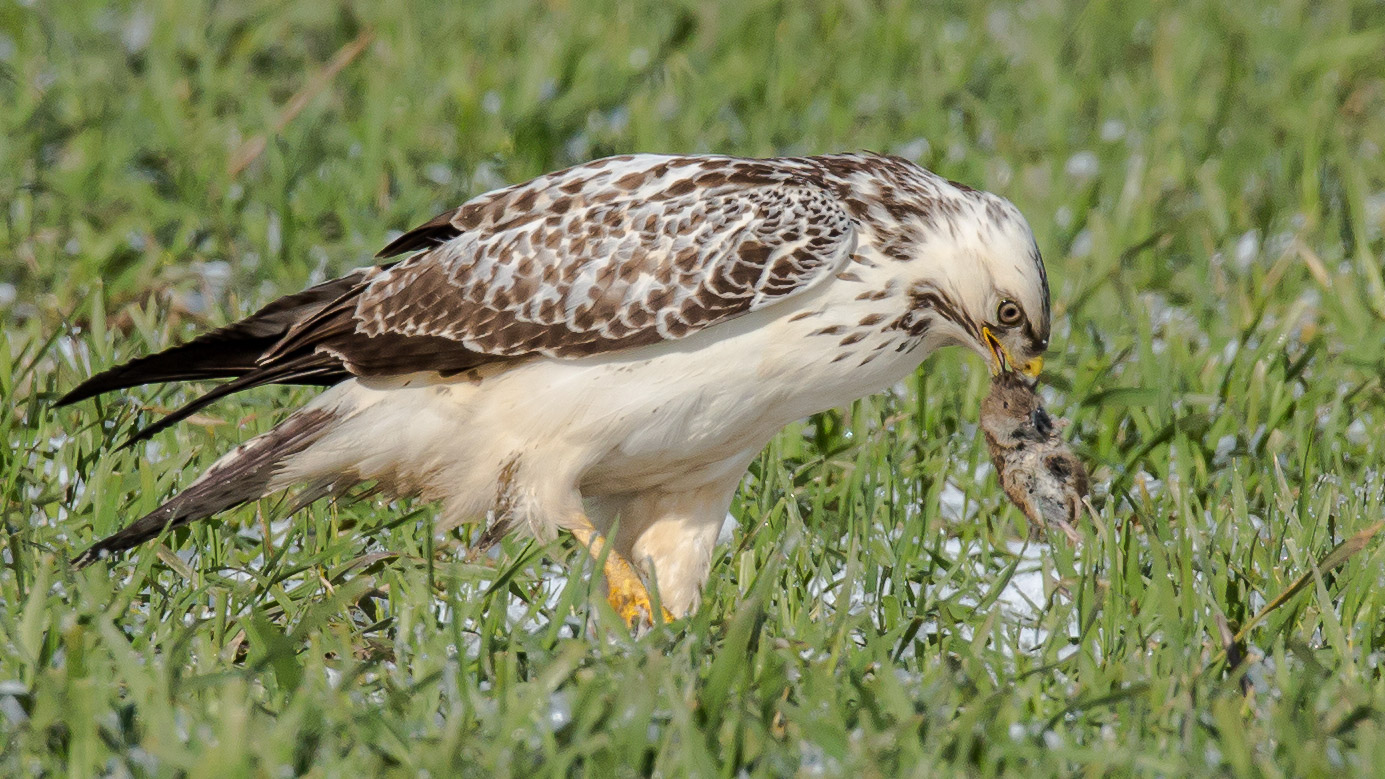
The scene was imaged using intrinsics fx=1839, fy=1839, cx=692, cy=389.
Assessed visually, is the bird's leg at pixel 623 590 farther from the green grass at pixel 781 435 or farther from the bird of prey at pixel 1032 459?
the bird of prey at pixel 1032 459

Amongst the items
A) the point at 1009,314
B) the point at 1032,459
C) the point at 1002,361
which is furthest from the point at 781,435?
the point at 1009,314

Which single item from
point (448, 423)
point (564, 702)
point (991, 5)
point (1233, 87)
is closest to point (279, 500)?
point (448, 423)

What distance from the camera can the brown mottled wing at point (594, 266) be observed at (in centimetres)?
422

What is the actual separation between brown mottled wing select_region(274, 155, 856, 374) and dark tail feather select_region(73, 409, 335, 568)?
0.64 feet

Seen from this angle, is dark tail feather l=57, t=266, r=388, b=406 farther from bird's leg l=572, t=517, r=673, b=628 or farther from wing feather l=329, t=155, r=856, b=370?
bird's leg l=572, t=517, r=673, b=628

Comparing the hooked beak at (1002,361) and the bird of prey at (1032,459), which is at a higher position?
the hooked beak at (1002,361)

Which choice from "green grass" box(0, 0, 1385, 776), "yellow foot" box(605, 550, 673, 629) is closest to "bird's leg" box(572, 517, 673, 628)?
"yellow foot" box(605, 550, 673, 629)

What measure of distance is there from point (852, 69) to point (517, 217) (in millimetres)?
4645

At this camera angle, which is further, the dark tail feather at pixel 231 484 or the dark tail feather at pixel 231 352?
the dark tail feather at pixel 231 352

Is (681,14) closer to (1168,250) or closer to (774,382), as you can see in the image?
(1168,250)

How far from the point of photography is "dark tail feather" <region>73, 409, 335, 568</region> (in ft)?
14.2

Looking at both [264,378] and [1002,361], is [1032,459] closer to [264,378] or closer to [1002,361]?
[1002,361]

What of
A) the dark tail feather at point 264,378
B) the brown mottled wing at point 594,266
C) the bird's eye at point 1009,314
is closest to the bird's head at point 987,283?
the bird's eye at point 1009,314

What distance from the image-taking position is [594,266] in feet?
14.5
